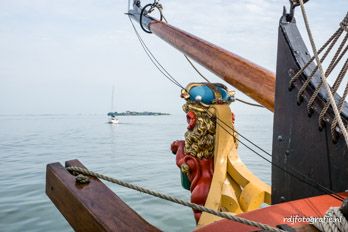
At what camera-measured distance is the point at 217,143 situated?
3.08 meters

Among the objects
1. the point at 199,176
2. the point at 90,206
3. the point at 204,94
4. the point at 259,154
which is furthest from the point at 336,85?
the point at 199,176

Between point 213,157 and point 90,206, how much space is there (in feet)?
6.31

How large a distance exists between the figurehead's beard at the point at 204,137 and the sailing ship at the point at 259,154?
10mm

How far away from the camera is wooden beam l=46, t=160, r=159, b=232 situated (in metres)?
1.31

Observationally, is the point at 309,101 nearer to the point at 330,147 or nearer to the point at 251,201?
the point at 330,147

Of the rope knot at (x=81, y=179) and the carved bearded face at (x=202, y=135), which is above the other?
the rope knot at (x=81, y=179)

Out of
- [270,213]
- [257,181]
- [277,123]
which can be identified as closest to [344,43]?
[277,123]

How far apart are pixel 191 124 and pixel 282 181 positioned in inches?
52.4

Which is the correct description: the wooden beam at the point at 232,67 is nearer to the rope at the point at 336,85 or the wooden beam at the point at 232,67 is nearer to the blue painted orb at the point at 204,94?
the blue painted orb at the point at 204,94

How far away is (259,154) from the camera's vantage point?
2416 mm

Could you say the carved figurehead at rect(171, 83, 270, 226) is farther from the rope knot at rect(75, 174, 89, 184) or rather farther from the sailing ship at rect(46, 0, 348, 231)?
the rope knot at rect(75, 174, 89, 184)

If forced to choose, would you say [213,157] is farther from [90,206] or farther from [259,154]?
[90,206]

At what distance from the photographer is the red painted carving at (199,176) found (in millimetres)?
3021

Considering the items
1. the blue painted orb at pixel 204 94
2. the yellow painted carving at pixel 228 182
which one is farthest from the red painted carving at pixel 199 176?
the blue painted orb at pixel 204 94
